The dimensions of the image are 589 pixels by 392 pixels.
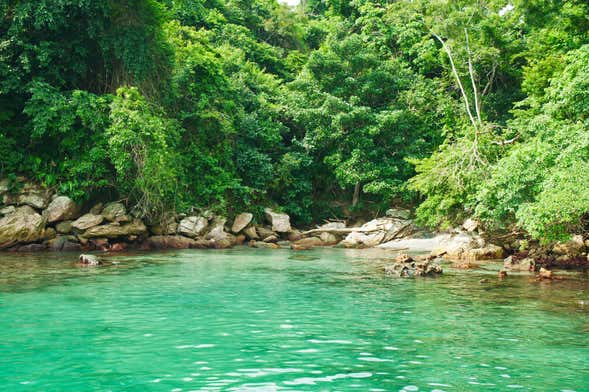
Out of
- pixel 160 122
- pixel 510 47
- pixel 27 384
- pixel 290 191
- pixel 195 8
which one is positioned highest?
pixel 195 8

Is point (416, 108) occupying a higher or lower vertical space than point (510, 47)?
lower

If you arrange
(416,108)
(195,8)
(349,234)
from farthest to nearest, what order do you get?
(195,8) < (416,108) < (349,234)

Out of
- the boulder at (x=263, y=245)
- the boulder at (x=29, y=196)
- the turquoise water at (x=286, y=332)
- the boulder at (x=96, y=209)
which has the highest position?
the boulder at (x=29, y=196)

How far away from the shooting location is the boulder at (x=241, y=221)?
24812mm

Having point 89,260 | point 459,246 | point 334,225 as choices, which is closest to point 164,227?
point 89,260

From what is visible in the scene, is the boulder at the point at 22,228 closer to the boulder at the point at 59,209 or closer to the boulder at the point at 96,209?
the boulder at the point at 59,209

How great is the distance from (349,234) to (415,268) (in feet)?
38.5

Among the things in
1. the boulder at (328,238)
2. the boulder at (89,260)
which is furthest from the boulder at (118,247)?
the boulder at (328,238)

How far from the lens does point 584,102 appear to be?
565 inches

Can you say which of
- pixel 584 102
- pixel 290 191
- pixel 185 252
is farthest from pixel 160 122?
pixel 584 102

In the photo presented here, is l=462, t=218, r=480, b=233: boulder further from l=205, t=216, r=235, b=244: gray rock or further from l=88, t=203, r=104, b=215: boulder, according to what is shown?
l=88, t=203, r=104, b=215: boulder

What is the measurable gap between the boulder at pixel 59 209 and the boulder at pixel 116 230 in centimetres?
102

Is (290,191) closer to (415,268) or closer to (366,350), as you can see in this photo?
(415,268)

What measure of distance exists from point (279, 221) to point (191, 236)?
476 centimetres
